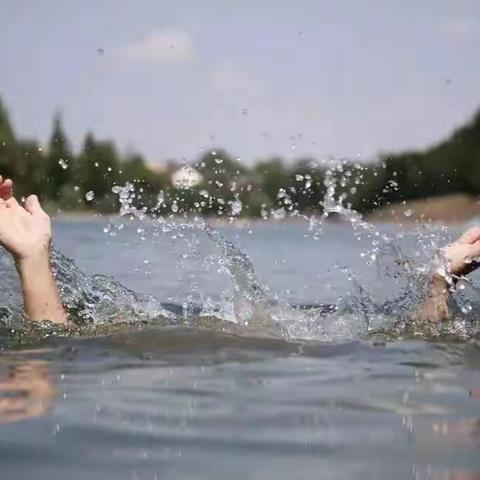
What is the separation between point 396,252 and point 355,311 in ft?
1.60

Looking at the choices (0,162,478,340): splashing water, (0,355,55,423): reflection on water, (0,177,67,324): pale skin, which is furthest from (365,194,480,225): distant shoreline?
(0,355,55,423): reflection on water

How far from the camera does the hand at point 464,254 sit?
203 inches

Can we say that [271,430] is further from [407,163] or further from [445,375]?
[407,163]

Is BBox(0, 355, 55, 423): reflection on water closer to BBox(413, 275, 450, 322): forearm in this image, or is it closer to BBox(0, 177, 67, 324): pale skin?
BBox(0, 177, 67, 324): pale skin

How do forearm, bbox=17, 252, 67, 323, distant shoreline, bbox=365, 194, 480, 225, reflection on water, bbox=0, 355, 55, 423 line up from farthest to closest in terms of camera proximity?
distant shoreline, bbox=365, 194, 480, 225 → forearm, bbox=17, 252, 67, 323 → reflection on water, bbox=0, 355, 55, 423

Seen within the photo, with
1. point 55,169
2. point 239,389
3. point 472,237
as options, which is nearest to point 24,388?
point 239,389

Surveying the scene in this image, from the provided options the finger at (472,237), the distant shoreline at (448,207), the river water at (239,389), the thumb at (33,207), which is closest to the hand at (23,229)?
the thumb at (33,207)

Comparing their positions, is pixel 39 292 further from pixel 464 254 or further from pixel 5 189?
pixel 464 254

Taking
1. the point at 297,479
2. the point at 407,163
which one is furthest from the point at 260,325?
the point at 407,163

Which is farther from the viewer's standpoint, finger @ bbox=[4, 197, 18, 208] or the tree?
the tree

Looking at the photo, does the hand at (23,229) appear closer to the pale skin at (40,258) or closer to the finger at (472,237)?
the pale skin at (40,258)

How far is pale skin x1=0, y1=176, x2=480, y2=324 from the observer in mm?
4918

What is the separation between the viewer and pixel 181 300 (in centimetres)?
756

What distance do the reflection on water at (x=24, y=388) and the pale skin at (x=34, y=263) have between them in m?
0.65
